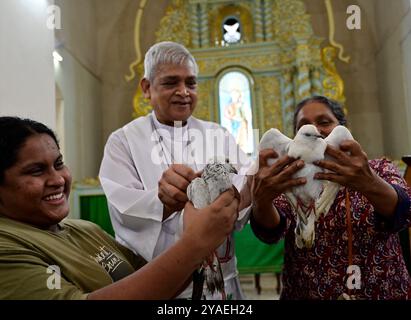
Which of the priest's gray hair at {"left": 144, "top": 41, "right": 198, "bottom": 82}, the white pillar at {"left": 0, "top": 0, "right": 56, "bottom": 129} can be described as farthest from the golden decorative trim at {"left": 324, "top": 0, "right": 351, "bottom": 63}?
the priest's gray hair at {"left": 144, "top": 41, "right": 198, "bottom": 82}

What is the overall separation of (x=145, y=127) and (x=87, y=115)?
5.72 metres

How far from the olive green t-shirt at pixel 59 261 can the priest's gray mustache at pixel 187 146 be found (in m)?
0.36

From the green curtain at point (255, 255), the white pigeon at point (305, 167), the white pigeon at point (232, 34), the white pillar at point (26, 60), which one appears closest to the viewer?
the white pigeon at point (305, 167)

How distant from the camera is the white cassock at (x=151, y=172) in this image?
1.33 metres

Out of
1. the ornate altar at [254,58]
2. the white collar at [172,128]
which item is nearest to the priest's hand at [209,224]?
the white collar at [172,128]

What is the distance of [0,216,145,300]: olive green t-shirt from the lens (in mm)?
917

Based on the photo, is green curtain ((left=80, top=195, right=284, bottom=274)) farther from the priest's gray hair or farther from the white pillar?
the priest's gray hair

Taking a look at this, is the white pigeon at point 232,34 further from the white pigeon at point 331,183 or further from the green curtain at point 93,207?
the white pigeon at point 331,183

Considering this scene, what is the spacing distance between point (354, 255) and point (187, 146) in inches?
26.8

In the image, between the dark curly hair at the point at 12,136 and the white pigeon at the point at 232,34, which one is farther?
the white pigeon at the point at 232,34

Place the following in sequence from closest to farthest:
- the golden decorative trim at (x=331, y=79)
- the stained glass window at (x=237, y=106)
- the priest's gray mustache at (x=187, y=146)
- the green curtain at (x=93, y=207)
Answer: the priest's gray mustache at (x=187, y=146) → the green curtain at (x=93, y=207) → the stained glass window at (x=237, y=106) → the golden decorative trim at (x=331, y=79)

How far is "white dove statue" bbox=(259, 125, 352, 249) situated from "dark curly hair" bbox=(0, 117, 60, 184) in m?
0.62

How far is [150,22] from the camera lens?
823 centimetres
